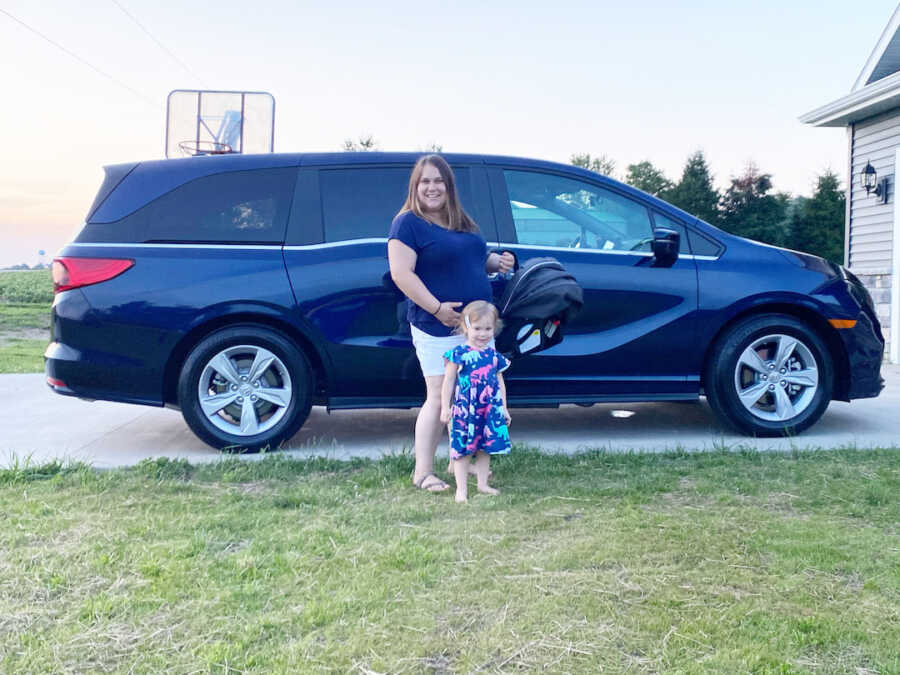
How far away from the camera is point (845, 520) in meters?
3.25

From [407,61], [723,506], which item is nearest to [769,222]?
[407,61]

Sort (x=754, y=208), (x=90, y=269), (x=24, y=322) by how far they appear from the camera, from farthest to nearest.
Answer: 1. (x=754, y=208)
2. (x=24, y=322)
3. (x=90, y=269)

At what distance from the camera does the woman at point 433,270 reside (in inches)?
147

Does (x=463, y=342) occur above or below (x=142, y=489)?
above

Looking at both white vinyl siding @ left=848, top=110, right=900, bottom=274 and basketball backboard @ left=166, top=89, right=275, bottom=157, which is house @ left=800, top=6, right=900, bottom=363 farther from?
basketball backboard @ left=166, top=89, right=275, bottom=157

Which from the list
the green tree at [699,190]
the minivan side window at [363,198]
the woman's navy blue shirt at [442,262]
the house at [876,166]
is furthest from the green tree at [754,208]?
the woman's navy blue shirt at [442,262]

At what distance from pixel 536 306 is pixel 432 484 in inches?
40.3

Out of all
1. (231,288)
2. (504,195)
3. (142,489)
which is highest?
(504,195)

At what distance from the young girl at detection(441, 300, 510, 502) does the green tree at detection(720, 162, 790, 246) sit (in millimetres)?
31489

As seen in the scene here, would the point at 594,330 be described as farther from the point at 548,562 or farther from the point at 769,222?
the point at 769,222

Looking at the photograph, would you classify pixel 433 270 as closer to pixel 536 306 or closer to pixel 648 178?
pixel 536 306

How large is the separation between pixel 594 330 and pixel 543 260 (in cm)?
76

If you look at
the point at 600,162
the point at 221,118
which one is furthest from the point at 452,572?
the point at 600,162

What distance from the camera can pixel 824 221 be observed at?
29.4 m
